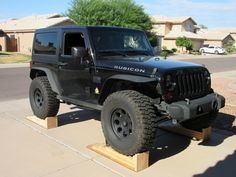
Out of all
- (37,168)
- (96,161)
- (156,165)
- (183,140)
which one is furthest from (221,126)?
(37,168)

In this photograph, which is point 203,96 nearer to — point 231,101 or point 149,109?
point 149,109

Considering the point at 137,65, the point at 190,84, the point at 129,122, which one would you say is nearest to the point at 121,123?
the point at 129,122

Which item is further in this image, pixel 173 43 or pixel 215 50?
pixel 173 43

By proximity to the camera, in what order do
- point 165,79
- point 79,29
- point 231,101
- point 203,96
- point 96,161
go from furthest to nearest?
point 231,101, point 79,29, point 203,96, point 96,161, point 165,79

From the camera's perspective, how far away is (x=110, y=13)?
114ft

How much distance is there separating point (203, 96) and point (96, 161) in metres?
2.04

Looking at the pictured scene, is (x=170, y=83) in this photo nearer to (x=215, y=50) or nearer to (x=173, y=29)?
(x=215, y=50)

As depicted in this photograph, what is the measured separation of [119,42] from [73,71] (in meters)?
1.02

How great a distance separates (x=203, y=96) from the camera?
538 cm

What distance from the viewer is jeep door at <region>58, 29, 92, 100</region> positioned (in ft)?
19.1

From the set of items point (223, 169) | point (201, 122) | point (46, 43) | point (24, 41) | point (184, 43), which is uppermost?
point (184, 43)

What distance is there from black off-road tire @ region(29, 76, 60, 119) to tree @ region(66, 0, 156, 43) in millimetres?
27468

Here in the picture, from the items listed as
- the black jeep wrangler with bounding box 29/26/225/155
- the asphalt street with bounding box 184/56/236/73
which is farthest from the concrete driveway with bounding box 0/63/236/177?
the asphalt street with bounding box 184/56/236/73

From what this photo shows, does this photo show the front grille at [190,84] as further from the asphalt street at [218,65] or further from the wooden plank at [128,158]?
the asphalt street at [218,65]
